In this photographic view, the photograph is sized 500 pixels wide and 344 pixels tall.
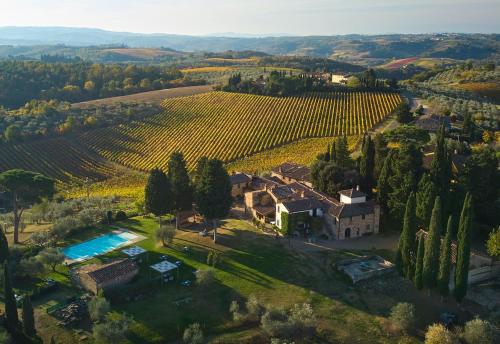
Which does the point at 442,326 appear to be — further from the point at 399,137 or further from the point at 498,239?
the point at 399,137

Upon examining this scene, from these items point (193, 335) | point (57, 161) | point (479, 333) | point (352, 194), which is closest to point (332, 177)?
point (352, 194)

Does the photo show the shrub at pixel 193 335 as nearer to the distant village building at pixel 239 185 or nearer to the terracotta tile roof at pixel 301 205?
the terracotta tile roof at pixel 301 205

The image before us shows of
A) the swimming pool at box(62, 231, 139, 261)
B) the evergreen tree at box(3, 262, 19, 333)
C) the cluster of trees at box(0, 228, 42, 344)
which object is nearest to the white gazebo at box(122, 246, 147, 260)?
the swimming pool at box(62, 231, 139, 261)

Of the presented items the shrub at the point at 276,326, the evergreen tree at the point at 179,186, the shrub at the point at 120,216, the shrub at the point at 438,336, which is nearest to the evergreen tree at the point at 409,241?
the shrub at the point at 438,336

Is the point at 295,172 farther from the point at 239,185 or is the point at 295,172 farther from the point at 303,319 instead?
the point at 303,319

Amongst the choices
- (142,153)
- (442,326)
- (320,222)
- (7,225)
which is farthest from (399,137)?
(7,225)

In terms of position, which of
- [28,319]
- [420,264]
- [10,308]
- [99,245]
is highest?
[420,264]

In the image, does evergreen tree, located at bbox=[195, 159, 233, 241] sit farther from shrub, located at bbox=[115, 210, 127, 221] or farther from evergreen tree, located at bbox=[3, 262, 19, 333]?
evergreen tree, located at bbox=[3, 262, 19, 333]
